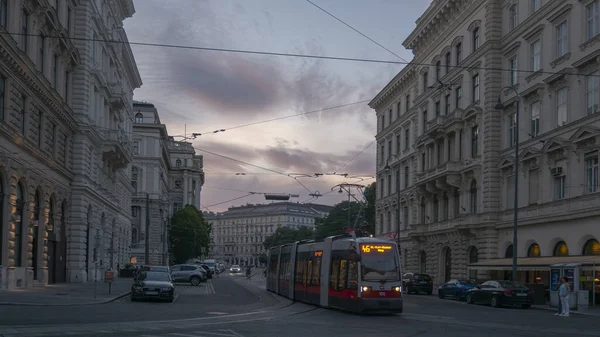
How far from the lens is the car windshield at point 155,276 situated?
34.7 metres

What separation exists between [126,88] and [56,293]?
4041 cm

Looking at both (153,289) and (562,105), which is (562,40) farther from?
(153,289)

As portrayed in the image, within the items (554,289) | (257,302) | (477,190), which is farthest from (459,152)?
(257,302)

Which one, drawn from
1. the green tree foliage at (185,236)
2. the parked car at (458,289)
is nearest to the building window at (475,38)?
the parked car at (458,289)

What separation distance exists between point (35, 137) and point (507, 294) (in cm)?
2448

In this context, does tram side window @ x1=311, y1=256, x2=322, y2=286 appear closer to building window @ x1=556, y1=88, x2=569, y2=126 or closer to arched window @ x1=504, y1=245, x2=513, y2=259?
building window @ x1=556, y1=88, x2=569, y2=126

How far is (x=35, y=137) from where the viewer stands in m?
A: 39.1

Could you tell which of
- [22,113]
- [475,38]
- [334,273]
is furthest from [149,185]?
[334,273]

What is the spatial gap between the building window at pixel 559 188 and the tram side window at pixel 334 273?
18.3 metres

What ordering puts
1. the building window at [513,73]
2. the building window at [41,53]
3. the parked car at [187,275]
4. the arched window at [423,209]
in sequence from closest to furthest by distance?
the building window at [41,53], the building window at [513,73], the parked car at [187,275], the arched window at [423,209]

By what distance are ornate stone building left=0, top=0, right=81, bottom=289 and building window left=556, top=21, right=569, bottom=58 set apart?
89.1 ft

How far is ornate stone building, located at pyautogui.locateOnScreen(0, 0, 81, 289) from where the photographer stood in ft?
112

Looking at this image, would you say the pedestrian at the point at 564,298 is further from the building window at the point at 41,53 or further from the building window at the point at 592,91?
the building window at the point at 41,53

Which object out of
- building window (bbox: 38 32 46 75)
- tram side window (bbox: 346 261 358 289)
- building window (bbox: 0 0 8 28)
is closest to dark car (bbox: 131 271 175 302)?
tram side window (bbox: 346 261 358 289)
